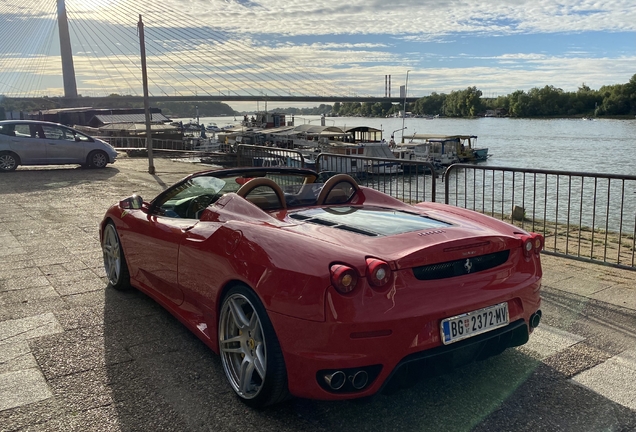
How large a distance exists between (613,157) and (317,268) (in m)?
55.1

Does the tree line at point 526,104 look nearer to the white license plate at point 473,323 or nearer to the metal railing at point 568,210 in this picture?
the metal railing at point 568,210

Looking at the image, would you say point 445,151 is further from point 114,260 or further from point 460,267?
point 460,267

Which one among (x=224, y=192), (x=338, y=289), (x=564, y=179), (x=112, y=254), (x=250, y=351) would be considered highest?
(x=224, y=192)

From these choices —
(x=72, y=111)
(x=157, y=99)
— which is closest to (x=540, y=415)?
(x=157, y=99)

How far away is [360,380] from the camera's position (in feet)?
8.89

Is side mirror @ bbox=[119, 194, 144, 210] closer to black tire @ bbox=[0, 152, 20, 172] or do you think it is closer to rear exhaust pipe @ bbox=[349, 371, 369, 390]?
rear exhaust pipe @ bbox=[349, 371, 369, 390]

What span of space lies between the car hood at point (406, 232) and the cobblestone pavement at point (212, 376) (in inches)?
33.9

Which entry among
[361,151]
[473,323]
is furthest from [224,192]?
[361,151]

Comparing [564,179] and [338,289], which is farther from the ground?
[338,289]

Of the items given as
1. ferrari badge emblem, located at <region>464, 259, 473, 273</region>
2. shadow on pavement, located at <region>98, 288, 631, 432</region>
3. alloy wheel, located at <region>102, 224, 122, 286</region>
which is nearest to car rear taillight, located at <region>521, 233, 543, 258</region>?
ferrari badge emblem, located at <region>464, 259, 473, 273</region>

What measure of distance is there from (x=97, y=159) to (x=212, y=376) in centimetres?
1579

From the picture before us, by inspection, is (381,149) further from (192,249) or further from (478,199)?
(192,249)

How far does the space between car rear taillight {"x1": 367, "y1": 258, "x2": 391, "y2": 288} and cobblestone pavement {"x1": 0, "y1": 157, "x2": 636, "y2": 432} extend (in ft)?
2.64

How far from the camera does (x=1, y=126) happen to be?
16484 millimetres
